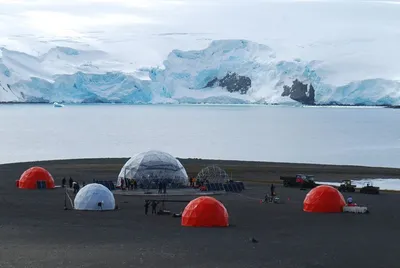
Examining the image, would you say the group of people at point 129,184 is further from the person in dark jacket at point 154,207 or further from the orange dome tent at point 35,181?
the person in dark jacket at point 154,207

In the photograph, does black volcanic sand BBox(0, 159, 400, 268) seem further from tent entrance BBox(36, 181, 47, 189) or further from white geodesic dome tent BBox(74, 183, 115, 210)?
tent entrance BBox(36, 181, 47, 189)

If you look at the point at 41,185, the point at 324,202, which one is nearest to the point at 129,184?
the point at 41,185

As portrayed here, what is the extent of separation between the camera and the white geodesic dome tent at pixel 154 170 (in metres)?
66.4

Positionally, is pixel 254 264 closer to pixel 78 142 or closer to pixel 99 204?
pixel 99 204

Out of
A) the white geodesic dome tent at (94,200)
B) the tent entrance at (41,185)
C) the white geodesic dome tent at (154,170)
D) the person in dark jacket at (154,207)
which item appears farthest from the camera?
the tent entrance at (41,185)

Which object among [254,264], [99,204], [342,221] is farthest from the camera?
[99,204]

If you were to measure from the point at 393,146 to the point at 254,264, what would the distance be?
123136 mm

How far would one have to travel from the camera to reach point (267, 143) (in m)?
163

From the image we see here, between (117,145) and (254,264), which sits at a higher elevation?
(117,145)

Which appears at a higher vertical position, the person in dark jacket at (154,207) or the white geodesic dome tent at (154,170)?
the white geodesic dome tent at (154,170)

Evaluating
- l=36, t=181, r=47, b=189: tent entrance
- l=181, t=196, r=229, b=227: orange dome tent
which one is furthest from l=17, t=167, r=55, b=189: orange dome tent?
l=181, t=196, r=229, b=227: orange dome tent

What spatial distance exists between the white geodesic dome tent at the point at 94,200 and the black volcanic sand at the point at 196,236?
41.6 inches

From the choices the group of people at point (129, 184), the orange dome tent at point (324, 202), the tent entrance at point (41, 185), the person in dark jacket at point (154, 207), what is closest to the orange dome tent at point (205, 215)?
the person in dark jacket at point (154, 207)

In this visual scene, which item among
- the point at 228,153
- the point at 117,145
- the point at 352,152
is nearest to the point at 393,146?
the point at 352,152
